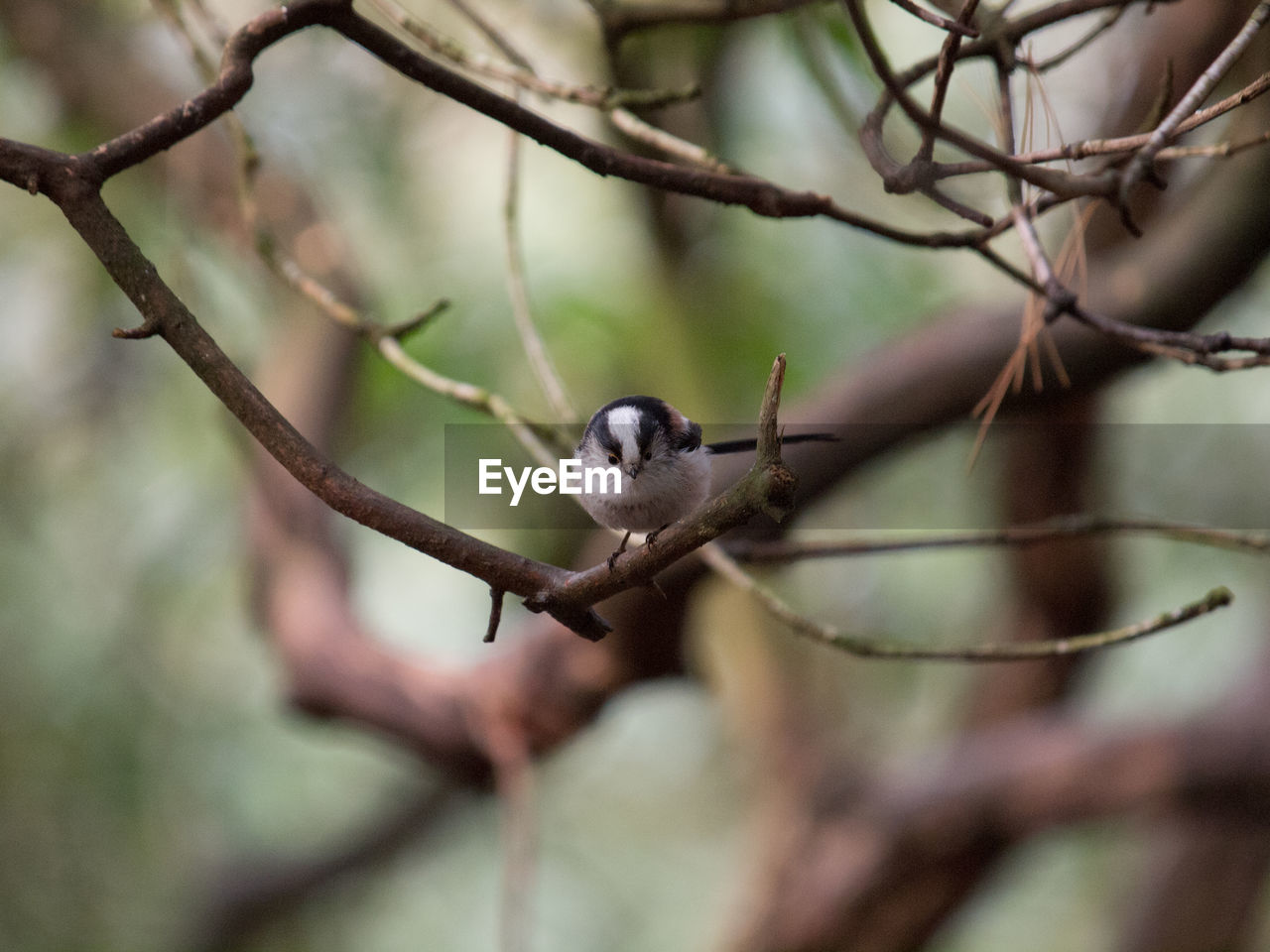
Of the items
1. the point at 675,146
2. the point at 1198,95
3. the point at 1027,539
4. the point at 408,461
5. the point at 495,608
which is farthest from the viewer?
the point at 408,461

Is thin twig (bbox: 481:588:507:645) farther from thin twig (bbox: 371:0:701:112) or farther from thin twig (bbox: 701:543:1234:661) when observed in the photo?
thin twig (bbox: 371:0:701:112)

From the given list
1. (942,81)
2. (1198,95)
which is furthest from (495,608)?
(1198,95)

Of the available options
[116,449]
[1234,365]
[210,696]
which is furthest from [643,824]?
[1234,365]

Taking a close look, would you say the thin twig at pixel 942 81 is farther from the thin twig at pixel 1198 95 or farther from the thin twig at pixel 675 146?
the thin twig at pixel 675 146

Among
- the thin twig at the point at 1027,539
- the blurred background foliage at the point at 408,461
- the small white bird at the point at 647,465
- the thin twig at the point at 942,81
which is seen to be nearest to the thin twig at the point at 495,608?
the small white bird at the point at 647,465

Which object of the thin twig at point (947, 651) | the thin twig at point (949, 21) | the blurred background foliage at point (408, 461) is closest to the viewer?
the thin twig at point (949, 21)

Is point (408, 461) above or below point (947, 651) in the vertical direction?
above

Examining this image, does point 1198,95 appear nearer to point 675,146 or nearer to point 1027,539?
point 675,146
